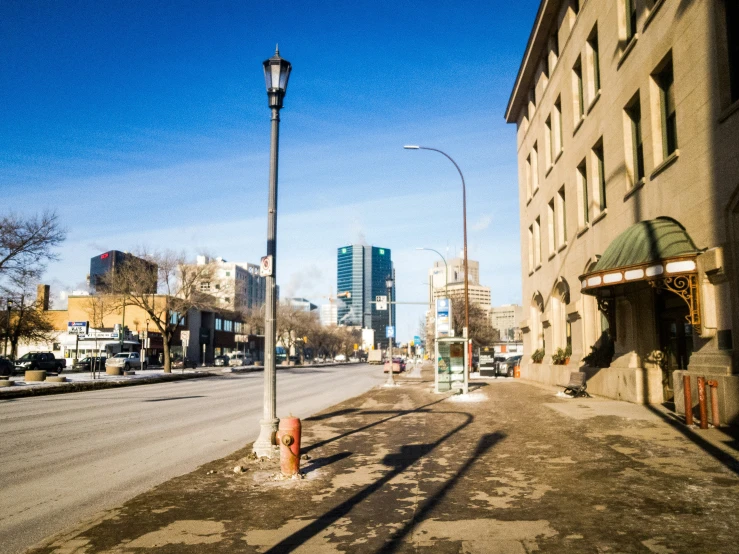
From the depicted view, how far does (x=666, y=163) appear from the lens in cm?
1549

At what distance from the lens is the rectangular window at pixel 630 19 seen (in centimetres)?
1905

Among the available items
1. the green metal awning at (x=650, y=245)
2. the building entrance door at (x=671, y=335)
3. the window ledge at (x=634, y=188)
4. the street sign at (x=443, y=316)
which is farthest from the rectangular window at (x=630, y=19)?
the street sign at (x=443, y=316)

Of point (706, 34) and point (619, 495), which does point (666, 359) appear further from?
point (619, 495)

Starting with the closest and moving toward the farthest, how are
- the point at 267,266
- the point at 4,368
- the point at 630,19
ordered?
the point at 267,266
the point at 630,19
the point at 4,368

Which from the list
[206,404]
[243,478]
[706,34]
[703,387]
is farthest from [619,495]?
[206,404]

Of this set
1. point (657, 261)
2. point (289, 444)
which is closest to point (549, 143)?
point (657, 261)

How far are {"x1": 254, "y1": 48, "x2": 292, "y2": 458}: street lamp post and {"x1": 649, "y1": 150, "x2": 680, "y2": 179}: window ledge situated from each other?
32.9 feet

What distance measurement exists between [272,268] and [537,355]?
83.9 feet

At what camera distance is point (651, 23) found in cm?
1656

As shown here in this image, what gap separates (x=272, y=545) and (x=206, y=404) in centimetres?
1693

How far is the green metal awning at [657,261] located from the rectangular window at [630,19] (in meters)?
7.00

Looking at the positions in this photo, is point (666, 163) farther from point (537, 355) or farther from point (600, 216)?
point (537, 355)

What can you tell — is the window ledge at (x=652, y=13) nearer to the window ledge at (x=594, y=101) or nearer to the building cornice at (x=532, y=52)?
the window ledge at (x=594, y=101)

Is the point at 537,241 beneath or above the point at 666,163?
above
